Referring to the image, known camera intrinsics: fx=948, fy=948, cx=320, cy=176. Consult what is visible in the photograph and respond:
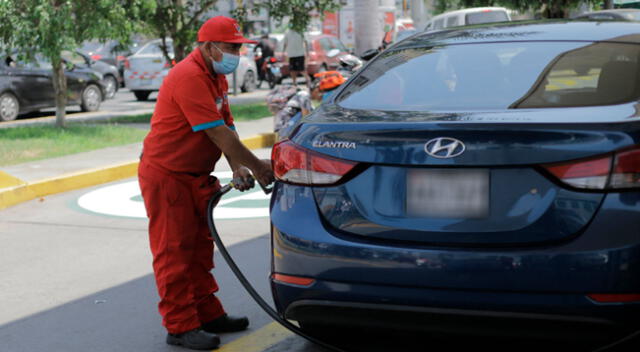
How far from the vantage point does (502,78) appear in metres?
4.15

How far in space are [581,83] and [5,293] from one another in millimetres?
3658

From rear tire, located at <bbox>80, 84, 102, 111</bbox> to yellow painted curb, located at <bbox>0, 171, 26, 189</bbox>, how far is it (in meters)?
10.9

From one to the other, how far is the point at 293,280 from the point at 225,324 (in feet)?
3.74

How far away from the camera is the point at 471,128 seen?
3557 millimetres

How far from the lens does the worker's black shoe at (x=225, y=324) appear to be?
191 inches

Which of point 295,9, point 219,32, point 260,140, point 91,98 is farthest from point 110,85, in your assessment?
point 219,32

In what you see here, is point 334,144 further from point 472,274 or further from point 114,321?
point 114,321

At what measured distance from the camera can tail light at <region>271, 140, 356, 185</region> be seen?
3725 millimetres

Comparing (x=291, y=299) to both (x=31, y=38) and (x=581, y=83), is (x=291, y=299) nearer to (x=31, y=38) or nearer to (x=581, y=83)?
(x=581, y=83)

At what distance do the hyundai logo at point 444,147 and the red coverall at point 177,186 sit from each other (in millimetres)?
1233

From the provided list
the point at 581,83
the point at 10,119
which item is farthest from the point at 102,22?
the point at 581,83

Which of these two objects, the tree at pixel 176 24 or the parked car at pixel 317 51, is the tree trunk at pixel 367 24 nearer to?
the parked car at pixel 317 51

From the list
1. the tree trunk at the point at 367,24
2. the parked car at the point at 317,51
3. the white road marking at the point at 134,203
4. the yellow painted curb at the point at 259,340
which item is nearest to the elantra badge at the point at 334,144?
the yellow painted curb at the point at 259,340

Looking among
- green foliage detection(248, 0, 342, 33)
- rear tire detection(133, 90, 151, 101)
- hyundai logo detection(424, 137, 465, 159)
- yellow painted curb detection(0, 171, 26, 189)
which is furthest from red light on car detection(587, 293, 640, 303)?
rear tire detection(133, 90, 151, 101)
